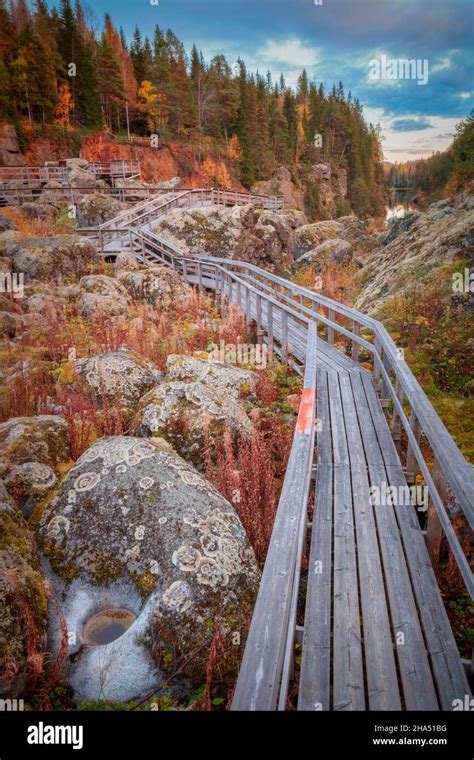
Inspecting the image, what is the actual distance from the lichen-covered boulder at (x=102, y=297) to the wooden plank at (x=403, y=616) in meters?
8.55

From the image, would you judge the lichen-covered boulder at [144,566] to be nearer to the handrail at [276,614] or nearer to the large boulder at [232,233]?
the handrail at [276,614]

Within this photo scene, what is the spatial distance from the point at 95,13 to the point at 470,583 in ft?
319

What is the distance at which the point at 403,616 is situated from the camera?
10.2 feet

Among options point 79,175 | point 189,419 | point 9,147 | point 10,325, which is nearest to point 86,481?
point 189,419

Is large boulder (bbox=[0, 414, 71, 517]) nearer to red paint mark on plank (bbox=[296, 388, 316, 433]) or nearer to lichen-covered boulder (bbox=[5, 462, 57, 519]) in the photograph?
lichen-covered boulder (bbox=[5, 462, 57, 519])

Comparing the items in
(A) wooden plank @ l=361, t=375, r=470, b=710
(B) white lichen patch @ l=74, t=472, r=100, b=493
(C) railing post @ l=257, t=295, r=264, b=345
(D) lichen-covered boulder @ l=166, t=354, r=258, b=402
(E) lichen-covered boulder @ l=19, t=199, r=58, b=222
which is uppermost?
(E) lichen-covered boulder @ l=19, t=199, r=58, b=222

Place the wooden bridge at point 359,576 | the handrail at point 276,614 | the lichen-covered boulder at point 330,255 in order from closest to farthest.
A: the handrail at point 276,614, the wooden bridge at point 359,576, the lichen-covered boulder at point 330,255

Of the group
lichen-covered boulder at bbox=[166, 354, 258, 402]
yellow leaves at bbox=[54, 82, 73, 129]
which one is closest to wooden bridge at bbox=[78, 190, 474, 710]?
lichen-covered boulder at bbox=[166, 354, 258, 402]

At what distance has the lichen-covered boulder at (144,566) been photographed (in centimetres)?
290

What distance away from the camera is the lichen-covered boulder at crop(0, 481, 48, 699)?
2.61 metres

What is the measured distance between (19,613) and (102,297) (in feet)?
32.3

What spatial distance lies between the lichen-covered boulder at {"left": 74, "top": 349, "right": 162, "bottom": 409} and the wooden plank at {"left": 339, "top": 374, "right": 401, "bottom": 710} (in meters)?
3.51

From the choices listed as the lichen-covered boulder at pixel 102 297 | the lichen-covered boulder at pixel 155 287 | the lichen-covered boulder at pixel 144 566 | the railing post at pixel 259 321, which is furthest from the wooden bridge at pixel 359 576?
the lichen-covered boulder at pixel 155 287

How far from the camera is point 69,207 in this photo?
83.8ft
